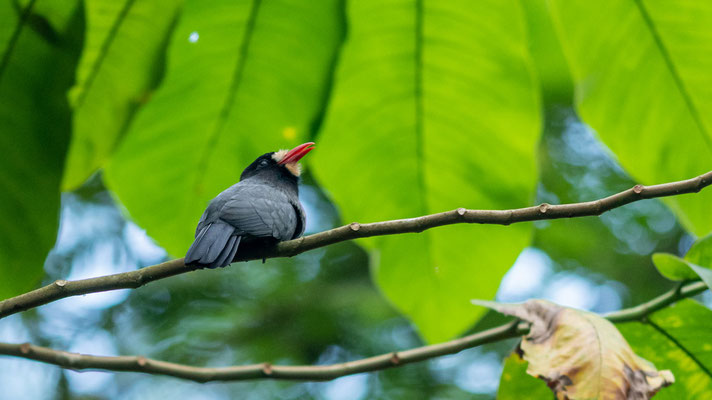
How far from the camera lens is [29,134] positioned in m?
1.62

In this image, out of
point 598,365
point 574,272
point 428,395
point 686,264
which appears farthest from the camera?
point 574,272

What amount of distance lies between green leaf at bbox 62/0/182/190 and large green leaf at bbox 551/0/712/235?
95 cm

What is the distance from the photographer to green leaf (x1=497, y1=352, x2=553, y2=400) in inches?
71.8

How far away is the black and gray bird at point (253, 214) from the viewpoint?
1.73 m

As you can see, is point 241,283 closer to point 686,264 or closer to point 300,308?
point 300,308

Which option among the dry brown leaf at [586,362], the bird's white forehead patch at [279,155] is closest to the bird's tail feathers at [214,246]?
the bird's white forehead patch at [279,155]

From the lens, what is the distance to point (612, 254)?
598 centimetres

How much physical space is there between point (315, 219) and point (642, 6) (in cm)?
328

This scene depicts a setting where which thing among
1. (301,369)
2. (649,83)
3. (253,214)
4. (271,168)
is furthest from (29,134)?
(649,83)

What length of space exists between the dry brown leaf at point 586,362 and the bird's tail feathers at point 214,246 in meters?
0.69

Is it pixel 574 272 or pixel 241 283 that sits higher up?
pixel 241 283

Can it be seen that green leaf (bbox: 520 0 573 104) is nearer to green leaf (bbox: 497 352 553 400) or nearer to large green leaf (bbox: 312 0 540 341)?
large green leaf (bbox: 312 0 540 341)

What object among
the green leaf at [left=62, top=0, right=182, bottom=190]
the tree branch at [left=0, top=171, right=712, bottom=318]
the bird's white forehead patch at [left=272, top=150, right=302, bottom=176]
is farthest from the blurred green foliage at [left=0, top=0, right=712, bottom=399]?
the bird's white forehead patch at [left=272, top=150, right=302, bottom=176]

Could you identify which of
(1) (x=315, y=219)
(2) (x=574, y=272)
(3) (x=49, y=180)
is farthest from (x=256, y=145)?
(2) (x=574, y=272)
